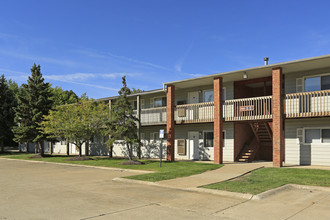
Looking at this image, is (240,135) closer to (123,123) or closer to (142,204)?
(123,123)

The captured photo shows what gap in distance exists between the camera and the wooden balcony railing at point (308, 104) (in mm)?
16219

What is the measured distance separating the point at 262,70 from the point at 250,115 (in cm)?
296

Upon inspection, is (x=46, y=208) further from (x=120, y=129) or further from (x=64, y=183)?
(x=120, y=129)

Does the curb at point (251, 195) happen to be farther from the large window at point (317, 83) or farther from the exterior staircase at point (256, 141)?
the exterior staircase at point (256, 141)

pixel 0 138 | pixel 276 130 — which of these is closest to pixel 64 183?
pixel 276 130

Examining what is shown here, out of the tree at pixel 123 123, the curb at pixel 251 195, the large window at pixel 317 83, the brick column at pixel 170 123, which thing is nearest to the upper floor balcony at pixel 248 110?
the brick column at pixel 170 123

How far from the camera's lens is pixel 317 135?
17891 millimetres

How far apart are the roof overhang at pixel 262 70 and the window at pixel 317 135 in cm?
354

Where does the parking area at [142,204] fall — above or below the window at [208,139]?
below

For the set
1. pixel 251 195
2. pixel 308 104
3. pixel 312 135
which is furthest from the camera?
pixel 312 135

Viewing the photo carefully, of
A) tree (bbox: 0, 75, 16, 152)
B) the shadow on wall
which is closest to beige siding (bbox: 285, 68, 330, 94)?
Answer: the shadow on wall

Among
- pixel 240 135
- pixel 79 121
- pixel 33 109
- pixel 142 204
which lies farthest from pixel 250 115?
pixel 33 109

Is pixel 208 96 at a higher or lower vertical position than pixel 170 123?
higher

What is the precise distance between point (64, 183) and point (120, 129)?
759 cm
